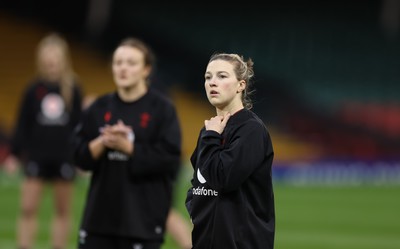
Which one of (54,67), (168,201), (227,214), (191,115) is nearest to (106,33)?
(191,115)

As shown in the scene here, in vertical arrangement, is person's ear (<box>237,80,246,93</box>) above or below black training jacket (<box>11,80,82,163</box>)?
below

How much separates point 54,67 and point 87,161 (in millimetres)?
3904

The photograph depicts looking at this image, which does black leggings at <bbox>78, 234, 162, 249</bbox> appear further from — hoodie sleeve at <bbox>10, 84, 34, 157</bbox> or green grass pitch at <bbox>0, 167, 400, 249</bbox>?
green grass pitch at <bbox>0, 167, 400, 249</bbox>

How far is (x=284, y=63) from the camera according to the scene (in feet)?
98.0

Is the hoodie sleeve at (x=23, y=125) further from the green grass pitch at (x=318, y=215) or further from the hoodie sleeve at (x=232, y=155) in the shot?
the hoodie sleeve at (x=232, y=155)

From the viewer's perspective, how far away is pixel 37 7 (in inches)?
1167

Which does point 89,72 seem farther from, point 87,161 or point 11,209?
point 87,161

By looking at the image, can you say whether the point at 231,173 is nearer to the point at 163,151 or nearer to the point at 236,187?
the point at 236,187

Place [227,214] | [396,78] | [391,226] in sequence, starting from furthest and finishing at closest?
[396,78] < [391,226] < [227,214]

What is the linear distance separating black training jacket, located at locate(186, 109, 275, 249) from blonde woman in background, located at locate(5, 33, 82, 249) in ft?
17.3

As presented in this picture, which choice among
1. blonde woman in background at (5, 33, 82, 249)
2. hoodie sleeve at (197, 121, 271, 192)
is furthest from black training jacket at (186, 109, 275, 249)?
blonde woman in background at (5, 33, 82, 249)

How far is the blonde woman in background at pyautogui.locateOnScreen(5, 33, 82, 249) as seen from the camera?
11.1 metres

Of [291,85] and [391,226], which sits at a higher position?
[291,85]

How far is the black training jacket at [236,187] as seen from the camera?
19.2 feet
